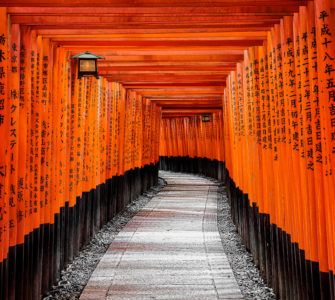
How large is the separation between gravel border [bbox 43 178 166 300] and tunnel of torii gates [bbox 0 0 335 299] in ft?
0.59

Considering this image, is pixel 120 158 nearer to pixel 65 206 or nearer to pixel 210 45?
pixel 65 206

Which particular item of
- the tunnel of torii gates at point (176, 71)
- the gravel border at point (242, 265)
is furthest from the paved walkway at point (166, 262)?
the tunnel of torii gates at point (176, 71)

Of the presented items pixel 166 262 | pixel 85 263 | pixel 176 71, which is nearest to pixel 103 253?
pixel 85 263

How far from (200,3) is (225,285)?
3.49 metres

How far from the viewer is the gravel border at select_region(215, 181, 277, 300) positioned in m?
4.79

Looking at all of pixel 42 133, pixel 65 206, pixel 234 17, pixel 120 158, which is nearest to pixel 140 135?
pixel 120 158

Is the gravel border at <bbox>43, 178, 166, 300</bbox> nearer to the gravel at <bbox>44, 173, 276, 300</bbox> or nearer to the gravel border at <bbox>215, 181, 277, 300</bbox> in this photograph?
Result: the gravel at <bbox>44, 173, 276, 300</bbox>

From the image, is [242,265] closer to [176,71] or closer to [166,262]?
[166,262]

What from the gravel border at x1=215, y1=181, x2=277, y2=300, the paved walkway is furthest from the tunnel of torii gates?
the paved walkway

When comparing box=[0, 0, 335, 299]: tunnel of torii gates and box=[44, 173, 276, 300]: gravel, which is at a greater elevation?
box=[0, 0, 335, 299]: tunnel of torii gates

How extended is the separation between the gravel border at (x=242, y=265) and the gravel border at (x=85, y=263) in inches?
84.3

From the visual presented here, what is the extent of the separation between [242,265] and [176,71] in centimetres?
409

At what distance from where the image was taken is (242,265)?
5855 millimetres

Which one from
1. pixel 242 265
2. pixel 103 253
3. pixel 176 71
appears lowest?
pixel 242 265
